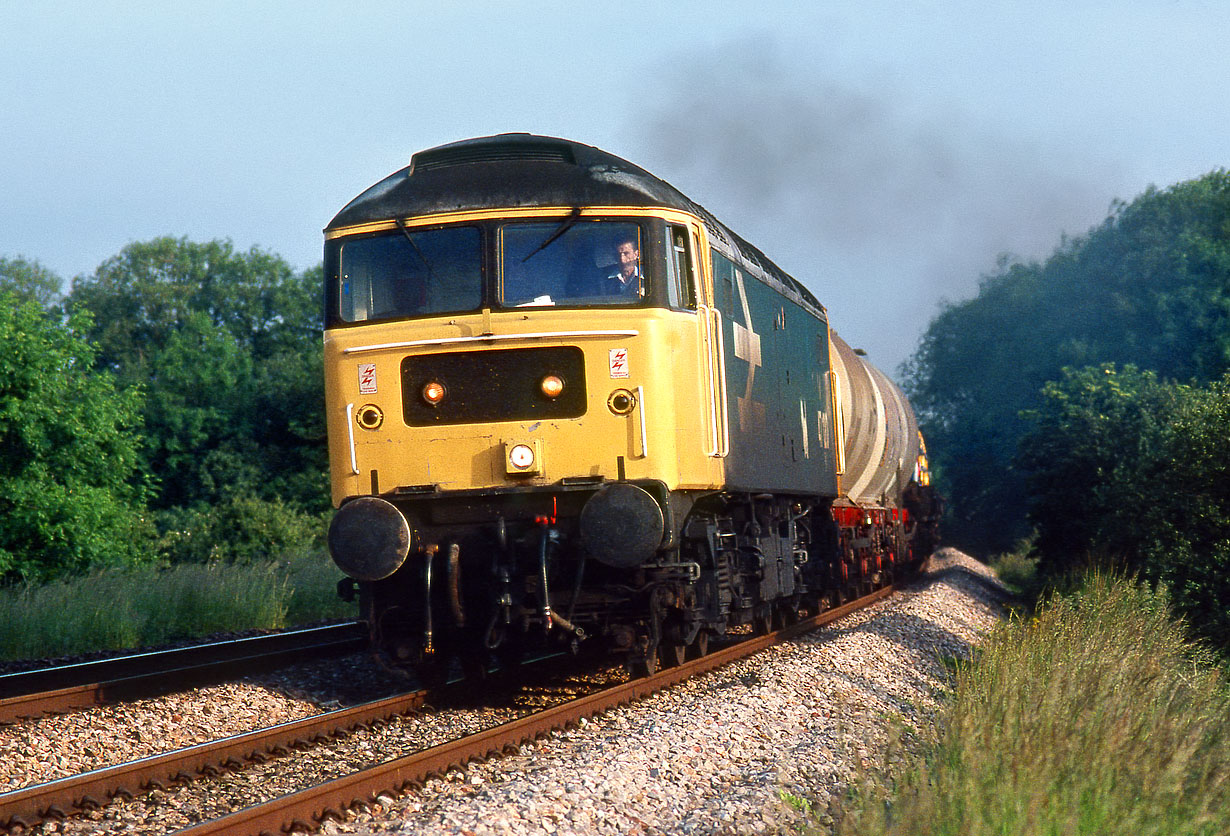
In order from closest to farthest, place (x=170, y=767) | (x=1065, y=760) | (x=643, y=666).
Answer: (x=1065, y=760), (x=170, y=767), (x=643, y=666)

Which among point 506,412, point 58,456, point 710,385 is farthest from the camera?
point 58,456

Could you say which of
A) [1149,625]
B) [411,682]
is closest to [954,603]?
[1149,625]

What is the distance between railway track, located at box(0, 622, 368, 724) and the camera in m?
8.41

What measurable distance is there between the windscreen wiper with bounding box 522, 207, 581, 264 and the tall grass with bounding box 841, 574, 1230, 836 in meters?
3.82

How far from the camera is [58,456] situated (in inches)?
1020

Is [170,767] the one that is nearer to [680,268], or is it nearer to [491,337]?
[491,337]

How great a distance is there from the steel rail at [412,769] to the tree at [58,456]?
16.3 meters

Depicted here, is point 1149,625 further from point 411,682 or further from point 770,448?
point 411,682

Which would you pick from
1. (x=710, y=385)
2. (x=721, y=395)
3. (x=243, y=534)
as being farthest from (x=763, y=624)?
(x=243, y=534)

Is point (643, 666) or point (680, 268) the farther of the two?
point (643, 666)

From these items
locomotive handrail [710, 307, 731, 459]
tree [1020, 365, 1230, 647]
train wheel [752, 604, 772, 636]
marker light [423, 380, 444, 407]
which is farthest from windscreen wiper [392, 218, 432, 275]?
tree [1020, 365, 1230, 647]

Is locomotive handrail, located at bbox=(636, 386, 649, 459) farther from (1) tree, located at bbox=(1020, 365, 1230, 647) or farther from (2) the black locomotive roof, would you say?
(1) tree, located at bbox=(1020, 365, 1230, 647)

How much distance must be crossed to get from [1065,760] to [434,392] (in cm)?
472

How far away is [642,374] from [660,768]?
110 inches
